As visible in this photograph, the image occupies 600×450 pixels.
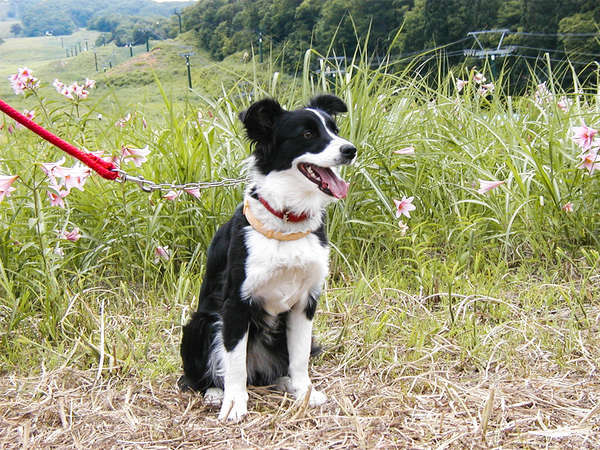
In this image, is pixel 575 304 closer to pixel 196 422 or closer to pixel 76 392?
pixel 196 422

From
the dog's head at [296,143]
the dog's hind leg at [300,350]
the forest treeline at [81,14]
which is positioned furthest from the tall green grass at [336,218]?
the forest treeline at [81,14]

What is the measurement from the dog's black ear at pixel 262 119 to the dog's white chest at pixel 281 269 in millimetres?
366

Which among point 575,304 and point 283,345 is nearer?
point 283,345

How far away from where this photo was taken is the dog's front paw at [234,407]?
185 cm

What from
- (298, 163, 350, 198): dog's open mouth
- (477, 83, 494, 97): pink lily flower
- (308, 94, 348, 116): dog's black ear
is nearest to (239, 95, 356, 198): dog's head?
(298, 163, 350, 198): dog's open mouth

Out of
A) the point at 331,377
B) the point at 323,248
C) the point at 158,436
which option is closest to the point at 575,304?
the point at 331,377

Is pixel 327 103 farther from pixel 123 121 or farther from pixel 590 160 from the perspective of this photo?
pixel 123 121

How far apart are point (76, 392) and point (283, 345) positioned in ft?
2.80

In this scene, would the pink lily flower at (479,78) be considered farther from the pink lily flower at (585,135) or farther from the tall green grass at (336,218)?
the pink lily flower at (585,135)

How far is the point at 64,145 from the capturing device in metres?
1.96

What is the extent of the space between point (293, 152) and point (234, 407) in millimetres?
970

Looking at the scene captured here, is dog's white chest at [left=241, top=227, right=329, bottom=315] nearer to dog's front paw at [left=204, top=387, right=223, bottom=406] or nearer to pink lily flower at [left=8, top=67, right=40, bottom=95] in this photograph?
dog's front paw at [left=204, top=387, right=223, bottom=406]

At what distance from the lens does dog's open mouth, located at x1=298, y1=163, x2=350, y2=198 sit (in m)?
1.86

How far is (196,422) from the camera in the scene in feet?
6.12
